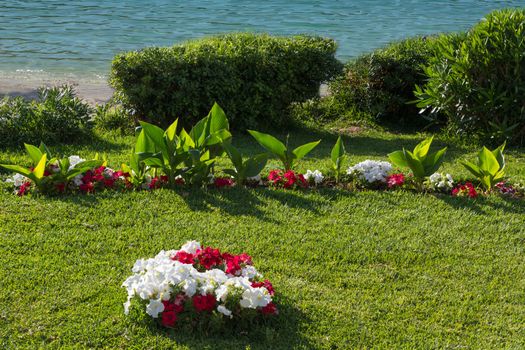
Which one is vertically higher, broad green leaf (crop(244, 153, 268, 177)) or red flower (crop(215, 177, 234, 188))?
Answer: broad green leaf (crop(244, 153, 268, 177))

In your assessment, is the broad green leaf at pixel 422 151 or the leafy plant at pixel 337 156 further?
the leafy plant at pixel 337 156

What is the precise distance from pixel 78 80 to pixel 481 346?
11230mm

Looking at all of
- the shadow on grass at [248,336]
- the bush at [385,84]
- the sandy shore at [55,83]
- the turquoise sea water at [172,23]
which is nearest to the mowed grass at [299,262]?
the shadow on grass at [248,336]

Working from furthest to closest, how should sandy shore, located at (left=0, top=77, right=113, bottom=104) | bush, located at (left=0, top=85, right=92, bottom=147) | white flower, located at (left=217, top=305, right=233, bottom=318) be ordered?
sandy shore, located at (left=0, top=77, right=113, bottom=104)
bush, located at (left=0, top=85, right=92, bottom=147)
white flower, located at (left=217, top=305, right=233, bottom=318)

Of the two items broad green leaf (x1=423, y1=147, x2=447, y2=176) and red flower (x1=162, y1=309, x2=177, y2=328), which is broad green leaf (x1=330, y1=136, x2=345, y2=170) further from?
red flower (x1=162, y1=309, x2=177, y2=328)

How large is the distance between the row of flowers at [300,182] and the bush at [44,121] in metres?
1.39

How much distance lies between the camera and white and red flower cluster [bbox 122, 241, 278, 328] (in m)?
3.77

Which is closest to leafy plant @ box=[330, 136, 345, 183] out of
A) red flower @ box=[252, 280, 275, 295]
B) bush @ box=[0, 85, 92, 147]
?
red flower @ box=[252, 280, 275, 295]

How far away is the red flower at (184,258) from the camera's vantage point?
13.5ft

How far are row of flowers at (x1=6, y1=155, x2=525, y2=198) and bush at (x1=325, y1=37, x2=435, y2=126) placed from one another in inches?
132

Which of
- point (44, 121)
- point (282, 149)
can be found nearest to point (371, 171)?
point (282, 149)

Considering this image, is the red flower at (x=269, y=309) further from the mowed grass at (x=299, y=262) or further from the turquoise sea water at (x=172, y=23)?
the turquoise sea water at (x=172, y=23)

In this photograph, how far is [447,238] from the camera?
5246mm

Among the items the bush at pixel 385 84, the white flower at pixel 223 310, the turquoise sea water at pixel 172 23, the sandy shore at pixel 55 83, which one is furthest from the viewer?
the turquoise sea water at pixel 172 23
